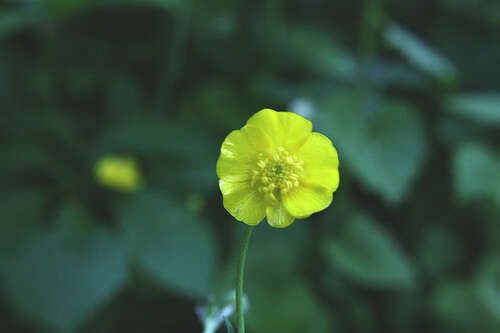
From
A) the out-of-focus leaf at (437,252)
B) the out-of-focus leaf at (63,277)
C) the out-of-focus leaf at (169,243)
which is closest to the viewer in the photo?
the out-of-focus leaf at (63,277)

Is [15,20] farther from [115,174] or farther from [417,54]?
[417,54]

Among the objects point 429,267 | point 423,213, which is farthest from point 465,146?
point 429,267

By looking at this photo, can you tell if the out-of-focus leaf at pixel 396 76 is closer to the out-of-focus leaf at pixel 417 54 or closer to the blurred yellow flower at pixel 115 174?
the out-of-focus leaf at pixel 417 54

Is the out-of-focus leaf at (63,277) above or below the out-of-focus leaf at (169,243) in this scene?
below

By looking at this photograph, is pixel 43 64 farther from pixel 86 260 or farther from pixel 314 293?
pixel 314 293

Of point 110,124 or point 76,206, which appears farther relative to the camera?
point 110,124

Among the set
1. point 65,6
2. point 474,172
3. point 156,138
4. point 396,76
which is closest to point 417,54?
point 396,76

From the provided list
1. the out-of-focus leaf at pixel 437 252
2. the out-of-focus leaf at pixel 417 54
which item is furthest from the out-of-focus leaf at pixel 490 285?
the out-of-focus leaf at pixel 417 54
